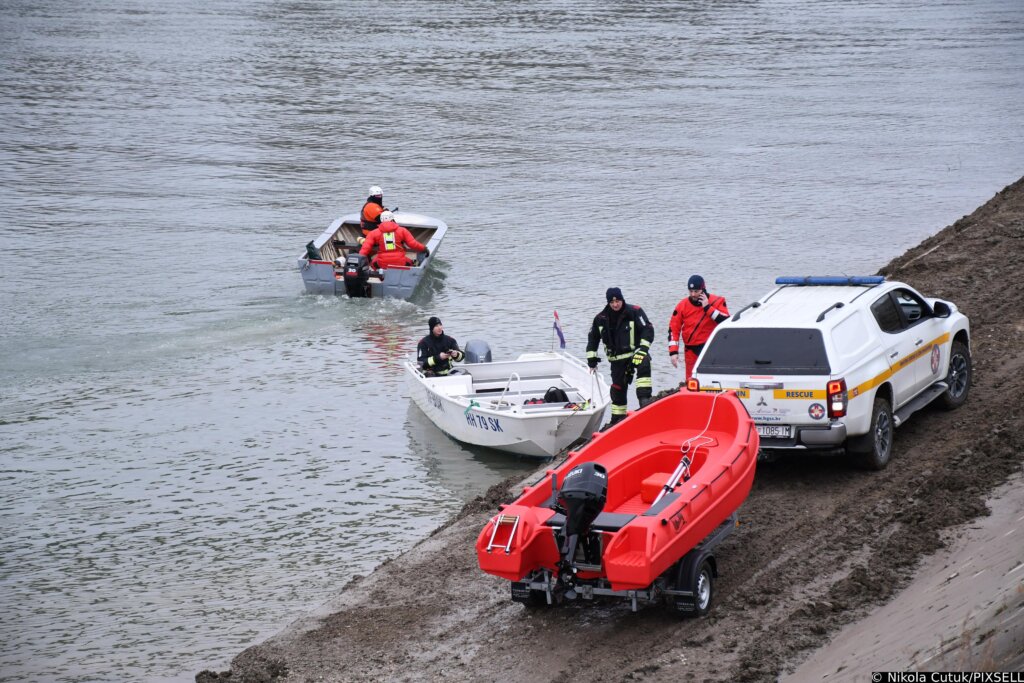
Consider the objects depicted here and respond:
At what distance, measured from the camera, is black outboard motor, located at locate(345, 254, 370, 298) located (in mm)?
25688

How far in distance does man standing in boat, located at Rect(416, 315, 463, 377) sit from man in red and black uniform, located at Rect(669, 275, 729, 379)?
4.94 m

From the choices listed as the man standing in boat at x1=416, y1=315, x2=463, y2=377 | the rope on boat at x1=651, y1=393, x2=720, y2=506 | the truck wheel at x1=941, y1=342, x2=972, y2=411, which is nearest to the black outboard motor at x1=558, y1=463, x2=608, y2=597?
the rope on boat at x1=651, y1=393, x2=720, y2=506

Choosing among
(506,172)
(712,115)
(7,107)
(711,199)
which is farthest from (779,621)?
(7,107)

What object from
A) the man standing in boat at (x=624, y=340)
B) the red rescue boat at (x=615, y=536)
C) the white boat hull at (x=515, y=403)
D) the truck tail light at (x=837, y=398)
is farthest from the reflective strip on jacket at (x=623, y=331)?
the red rescue boat at (x=615, y=536)

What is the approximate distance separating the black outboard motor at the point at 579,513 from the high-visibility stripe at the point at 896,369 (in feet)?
10.9

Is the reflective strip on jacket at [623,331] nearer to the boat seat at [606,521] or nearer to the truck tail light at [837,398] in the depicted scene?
the truck tail light at [837,398]

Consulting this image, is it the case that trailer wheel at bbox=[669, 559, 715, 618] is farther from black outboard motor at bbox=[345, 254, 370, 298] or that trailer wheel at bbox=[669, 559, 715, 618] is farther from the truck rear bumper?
black outboard motor at bbox=[345, 254, 370, 298]

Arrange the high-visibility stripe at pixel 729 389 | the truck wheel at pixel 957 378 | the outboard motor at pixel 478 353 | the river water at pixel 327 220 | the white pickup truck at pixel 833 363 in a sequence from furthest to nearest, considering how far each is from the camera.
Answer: the outboard motor at pixel 478 353, the river water at pixel 327 220, the truck wheel at pixel 957 378, the high-visibility stripe at pixel 729 389, the white pickup truck at pixel 833 363

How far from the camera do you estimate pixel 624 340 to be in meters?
15.4

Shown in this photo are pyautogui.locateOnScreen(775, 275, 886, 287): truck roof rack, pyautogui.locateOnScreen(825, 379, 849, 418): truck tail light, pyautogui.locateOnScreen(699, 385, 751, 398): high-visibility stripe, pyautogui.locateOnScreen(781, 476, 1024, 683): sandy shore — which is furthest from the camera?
pyautogui.locateOnScreen(775, 275, 886, 287): truck roof rack

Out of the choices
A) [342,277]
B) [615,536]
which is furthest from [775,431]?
[342,277]

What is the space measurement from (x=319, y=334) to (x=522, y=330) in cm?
399

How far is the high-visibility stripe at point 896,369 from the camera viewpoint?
40.7 ft

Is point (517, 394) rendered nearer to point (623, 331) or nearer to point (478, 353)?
point (478, 353)
